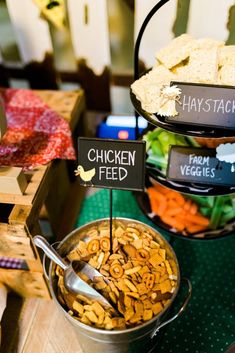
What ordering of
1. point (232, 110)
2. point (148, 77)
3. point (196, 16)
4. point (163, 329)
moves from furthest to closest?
point (196, 16) → point (163, 329) → point (148, 77) → point (232, 110)

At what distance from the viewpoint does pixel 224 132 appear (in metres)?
1.06

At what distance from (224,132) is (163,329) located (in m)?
0.70

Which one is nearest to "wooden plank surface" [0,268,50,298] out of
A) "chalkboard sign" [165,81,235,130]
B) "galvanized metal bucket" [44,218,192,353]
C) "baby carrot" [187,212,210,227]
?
"galvanized metal bucket" [44,218,192,353]

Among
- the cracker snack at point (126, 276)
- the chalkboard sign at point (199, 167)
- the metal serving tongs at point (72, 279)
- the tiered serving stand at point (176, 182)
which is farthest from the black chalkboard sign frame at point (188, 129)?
the metal serving tongs at point (72, 279)

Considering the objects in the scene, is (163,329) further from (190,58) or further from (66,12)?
(66,12)

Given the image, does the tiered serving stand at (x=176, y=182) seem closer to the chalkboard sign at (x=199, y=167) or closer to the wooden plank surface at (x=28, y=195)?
the chalkboard sign at (x=199, y=167)

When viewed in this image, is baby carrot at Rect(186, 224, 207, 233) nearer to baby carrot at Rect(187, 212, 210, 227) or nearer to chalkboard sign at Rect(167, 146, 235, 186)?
baby carrot at Rect(187, 212, 210, 227)

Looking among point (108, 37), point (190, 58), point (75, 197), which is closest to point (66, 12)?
point (108, 37)

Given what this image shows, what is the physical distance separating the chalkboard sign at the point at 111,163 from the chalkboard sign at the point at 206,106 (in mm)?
181

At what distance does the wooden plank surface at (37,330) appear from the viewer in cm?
126

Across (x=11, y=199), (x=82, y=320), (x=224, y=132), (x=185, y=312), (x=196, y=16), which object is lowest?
(x=185, y=312)

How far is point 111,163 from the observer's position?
3.31 ft

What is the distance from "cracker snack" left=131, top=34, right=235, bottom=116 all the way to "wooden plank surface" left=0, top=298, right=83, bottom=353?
83 centimetres

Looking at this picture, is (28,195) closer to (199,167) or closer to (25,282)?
(25,282)
